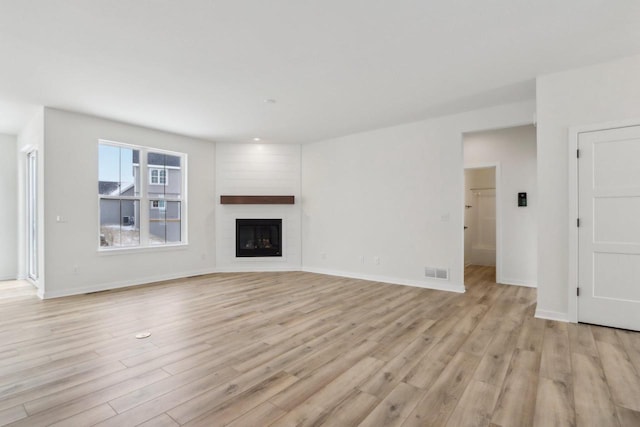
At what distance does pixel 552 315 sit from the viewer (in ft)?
11.5

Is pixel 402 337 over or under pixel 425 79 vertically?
under

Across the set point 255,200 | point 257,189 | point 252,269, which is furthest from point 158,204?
point 252,269

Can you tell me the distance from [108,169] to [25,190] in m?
1.95

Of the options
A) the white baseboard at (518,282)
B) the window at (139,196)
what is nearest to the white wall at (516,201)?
the white baseboard at (518,282)

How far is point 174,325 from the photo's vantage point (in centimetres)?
334

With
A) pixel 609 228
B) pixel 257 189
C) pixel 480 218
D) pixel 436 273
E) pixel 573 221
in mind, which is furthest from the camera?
pixel 480 218

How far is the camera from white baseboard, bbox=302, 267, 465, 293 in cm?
487

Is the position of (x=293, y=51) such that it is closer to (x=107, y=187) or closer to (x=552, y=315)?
(x=552, y=315)

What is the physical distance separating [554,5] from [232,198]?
557 centimetres

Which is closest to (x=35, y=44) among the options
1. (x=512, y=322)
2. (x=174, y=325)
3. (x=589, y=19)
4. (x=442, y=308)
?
(x=174, y=325)

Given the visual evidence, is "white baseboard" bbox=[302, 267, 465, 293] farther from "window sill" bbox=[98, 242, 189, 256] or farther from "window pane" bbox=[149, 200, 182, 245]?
"window pane" bbox=[149, 200, 182, 245]

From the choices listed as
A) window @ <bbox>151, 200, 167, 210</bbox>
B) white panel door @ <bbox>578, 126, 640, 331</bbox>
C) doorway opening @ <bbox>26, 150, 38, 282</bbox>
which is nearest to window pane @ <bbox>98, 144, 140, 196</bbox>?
window @ <bbox>151, 200, 167, 210</bbox>

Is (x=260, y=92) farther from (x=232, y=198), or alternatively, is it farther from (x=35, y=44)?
(x=232, y=198)

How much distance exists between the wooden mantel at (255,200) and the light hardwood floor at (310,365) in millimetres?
2661
